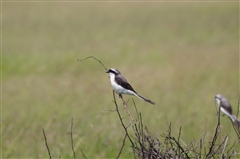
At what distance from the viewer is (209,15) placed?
35469 mm

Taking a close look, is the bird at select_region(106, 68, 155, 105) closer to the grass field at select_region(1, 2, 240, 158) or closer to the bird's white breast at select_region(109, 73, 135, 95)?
the bird's white breast at select_region(109, 73, 135, 95)

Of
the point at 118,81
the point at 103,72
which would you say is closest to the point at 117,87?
the point at 118,81

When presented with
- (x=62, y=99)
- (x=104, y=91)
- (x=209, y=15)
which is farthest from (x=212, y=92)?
(x=209, y=15)

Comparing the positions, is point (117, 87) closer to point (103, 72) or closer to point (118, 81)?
point (118, 81)

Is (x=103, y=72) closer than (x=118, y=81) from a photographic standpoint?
No

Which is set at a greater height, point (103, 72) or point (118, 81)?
point (103, 72)

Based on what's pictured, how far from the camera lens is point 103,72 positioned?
18266 millimetres

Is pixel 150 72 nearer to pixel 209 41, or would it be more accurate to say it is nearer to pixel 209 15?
pixel 209 41

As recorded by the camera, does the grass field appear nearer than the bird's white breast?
No

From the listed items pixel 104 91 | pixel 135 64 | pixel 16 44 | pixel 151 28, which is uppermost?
pixel 151 28

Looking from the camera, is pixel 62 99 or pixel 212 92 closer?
pixel 62 99

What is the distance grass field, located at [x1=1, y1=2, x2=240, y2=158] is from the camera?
34.0 ft

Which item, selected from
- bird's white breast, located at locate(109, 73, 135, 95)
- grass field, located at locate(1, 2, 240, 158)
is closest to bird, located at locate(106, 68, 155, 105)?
bird's white breast, located at locate(109, 73, 135, 95)

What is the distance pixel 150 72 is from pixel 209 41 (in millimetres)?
8749
